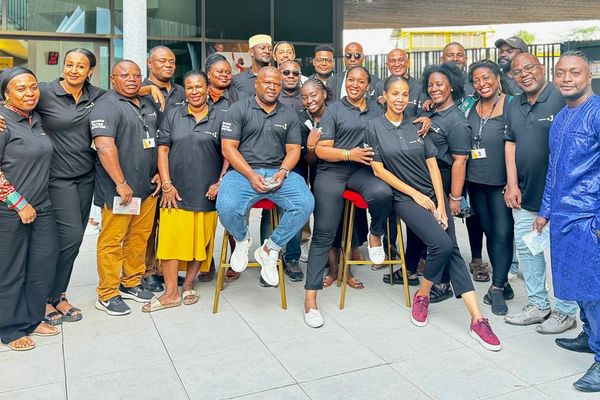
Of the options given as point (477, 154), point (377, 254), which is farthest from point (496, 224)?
point (377, 254)

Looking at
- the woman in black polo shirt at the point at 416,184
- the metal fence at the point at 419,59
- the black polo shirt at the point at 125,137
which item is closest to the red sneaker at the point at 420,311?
the woman in black polo shirt at the point at 416,184

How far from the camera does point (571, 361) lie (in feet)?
11.1

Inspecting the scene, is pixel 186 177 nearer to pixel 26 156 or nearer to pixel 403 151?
pixel 26 156

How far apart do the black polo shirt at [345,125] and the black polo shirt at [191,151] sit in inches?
32.2

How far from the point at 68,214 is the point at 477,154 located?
295 cm

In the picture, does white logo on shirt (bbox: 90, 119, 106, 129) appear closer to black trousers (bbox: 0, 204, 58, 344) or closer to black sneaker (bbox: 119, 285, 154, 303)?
black trousers (bbox: 0, 204, 58, 344)

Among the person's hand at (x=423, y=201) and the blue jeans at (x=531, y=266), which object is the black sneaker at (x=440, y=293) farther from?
the person's hand at (x=423, y=201)

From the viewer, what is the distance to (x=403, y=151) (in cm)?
397

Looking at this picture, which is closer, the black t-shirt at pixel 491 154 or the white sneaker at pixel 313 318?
the white sneaker at pixel 313 318

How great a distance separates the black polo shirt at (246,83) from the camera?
5.27 meters

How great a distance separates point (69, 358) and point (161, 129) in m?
1.75

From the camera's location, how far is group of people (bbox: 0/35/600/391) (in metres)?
3.61

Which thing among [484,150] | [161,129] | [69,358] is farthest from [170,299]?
[484,150]

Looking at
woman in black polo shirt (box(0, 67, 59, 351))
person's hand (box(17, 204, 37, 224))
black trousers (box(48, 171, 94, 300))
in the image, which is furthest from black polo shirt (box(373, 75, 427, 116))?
person's hand (box(17, 204, 37, 224))
